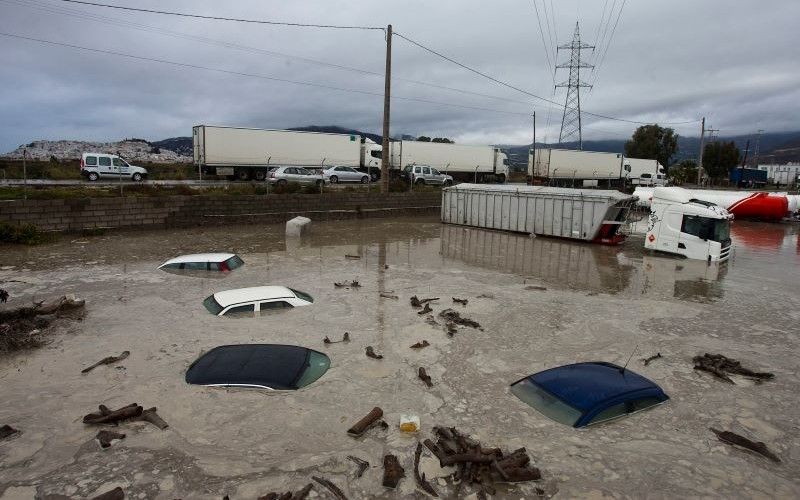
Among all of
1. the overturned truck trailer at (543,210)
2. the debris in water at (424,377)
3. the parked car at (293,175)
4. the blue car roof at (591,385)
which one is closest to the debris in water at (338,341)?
the debris in water at (424,377)

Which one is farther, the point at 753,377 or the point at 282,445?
the point at 753,377

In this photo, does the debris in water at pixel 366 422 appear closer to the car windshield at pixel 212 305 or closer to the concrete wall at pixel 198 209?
the car windshield at pixel 212 305

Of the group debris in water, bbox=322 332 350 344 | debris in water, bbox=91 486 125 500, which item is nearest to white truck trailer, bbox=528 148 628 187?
debris in water, bbox=322 332 350 344

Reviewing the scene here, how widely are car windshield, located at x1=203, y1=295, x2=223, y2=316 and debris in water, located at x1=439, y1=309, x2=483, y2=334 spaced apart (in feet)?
15.6

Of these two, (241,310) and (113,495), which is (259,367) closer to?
(113,495)

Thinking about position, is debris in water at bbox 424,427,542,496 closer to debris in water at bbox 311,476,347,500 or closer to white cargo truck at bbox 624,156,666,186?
debris in water at bbox 311,476,347,500

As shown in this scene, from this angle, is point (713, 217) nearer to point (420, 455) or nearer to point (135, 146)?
point (420, 455)

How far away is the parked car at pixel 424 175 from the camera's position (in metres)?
40.4

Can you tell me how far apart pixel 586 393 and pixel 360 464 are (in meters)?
3.16

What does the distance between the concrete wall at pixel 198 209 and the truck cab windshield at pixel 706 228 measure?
16138 millimetres

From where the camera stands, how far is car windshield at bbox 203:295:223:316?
10.9 m

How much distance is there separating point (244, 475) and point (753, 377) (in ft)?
26.7

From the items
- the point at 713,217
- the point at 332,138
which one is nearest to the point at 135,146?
the point at 332,138

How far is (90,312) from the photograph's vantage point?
36.3 feet
